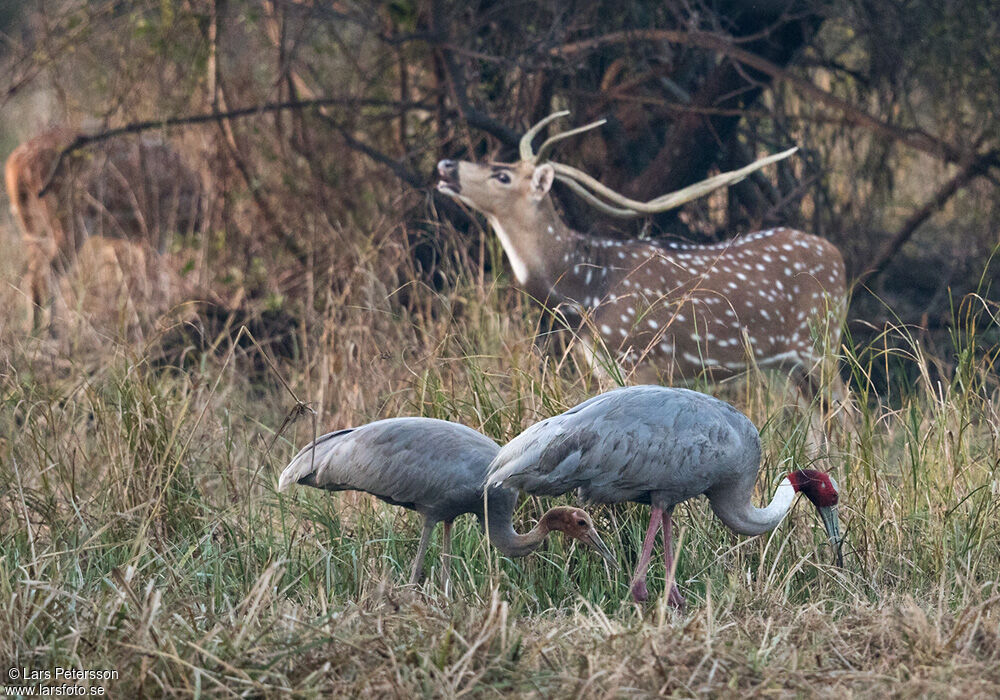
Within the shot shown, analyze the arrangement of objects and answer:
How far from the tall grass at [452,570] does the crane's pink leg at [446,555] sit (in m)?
0.06

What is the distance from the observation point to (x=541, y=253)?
5.66 m

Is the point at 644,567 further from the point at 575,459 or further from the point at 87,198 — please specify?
the point at 87,198

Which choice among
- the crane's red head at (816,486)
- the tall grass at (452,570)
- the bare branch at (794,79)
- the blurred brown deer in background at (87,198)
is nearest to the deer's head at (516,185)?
the tall grass at (452,570)

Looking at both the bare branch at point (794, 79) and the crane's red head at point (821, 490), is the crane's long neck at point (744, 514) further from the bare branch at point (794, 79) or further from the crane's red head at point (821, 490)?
the bare branch at point (794, 79)

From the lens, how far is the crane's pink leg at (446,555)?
3775mm

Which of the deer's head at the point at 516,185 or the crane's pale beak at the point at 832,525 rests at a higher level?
the deer's head at the point at 516,185

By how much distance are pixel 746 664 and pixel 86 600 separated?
182 cm

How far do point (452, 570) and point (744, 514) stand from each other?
3.30ft

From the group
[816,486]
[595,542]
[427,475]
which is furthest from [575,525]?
[816,486]

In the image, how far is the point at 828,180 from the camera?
7.78 meters

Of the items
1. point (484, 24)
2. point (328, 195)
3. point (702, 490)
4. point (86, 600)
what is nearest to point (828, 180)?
point (484, 24)

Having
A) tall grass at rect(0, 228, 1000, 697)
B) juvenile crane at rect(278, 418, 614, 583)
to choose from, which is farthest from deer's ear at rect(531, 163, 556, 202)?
juvenile crane at rect(278, 418, 614, 583)

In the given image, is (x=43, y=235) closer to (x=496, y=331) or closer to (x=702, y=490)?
(x=496, y=331)

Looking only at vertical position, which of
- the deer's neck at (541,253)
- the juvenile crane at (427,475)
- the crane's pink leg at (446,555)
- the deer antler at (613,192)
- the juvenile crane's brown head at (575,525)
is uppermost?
the deer antler at (613,192)
